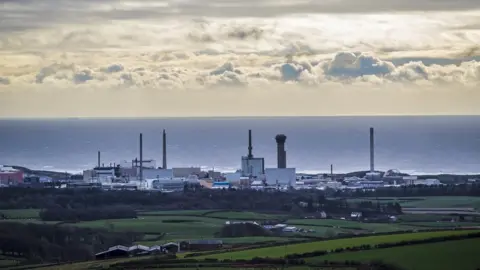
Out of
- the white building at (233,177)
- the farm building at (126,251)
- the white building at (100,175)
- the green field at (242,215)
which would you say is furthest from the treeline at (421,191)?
the farm building at (126,251)

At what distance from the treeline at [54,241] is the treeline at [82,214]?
4.72 metres

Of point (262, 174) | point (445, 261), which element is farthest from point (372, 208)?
point (445, 261)

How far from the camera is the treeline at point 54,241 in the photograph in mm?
32688

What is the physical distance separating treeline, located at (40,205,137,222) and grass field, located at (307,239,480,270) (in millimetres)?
15993

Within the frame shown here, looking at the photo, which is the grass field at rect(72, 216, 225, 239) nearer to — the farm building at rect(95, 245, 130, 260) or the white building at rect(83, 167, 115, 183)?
the farm building at rect(95, 245, 130, 260)

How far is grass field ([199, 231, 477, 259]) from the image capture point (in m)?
29.2

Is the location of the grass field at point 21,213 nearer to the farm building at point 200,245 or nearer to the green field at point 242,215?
the green field at point 242,215

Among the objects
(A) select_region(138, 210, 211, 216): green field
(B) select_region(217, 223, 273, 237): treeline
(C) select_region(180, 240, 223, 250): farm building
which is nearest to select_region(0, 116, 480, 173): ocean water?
(A) select_region(138, 210, 211, 216): green field

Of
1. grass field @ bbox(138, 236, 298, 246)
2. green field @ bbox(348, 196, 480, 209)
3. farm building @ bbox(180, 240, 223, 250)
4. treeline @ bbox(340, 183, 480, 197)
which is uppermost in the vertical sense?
treeline @ bbox(340, 183, 480, 197)

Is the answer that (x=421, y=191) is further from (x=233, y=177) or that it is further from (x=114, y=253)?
(x=114, y=253)

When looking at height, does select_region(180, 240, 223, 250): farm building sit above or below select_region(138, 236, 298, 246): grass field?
below

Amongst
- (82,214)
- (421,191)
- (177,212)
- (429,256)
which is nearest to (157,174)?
(421,191)

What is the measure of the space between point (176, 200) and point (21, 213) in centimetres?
810

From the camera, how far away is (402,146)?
113688mm
